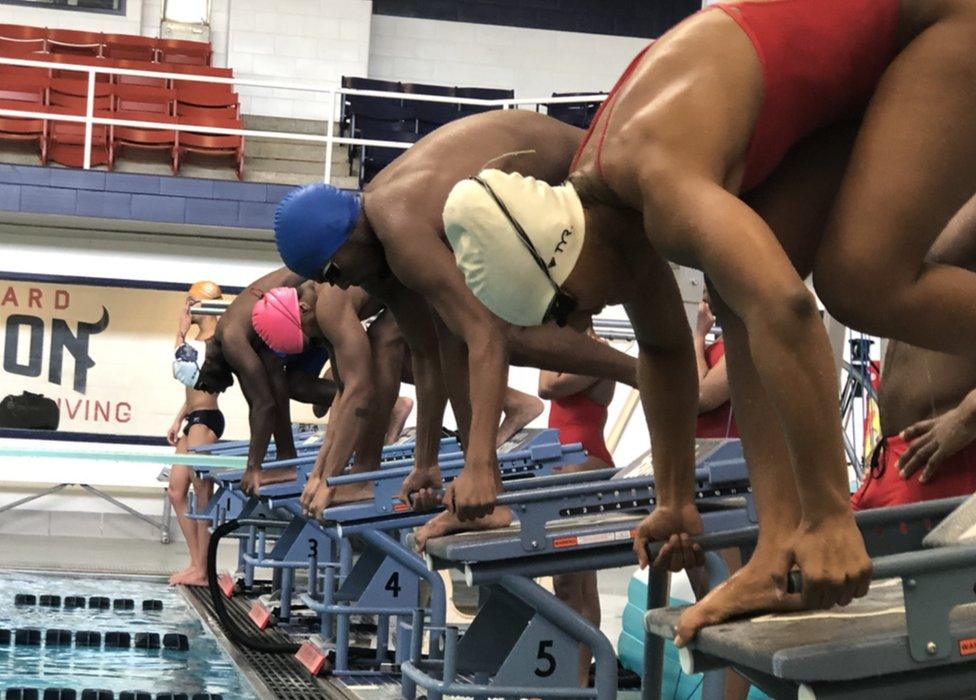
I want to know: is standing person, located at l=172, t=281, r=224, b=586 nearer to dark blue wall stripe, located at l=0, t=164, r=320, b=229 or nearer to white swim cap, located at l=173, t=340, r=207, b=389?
white swim cap, located at l=173, t=340, r=207, b=389

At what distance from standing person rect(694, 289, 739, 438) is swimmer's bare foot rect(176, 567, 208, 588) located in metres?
4.17

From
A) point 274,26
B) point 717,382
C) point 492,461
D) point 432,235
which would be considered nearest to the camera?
point 492,461

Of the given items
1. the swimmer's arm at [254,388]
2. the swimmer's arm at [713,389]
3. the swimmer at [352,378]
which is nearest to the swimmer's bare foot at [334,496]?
the swimmer at [352,378]

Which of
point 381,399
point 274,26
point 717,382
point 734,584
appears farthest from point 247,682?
point 274,26

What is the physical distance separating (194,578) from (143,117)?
5.54 metres

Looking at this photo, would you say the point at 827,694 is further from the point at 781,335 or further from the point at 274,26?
the point at 274,26

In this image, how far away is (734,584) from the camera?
1825 millimetres

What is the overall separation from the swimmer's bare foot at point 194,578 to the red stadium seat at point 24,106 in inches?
194

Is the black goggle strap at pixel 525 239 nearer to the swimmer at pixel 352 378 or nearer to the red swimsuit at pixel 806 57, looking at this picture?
the red swimsuit at pixel 806 57

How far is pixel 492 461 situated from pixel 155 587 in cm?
517

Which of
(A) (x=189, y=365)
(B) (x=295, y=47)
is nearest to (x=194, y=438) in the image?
(A) (x=189, y=365)

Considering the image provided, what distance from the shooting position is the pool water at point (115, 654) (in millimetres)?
5121

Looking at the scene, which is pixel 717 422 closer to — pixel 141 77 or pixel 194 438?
pixel 194 438

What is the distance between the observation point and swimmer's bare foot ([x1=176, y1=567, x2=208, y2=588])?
7883mm
